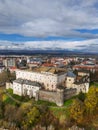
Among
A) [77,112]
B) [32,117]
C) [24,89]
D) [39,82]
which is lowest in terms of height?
[32,117]

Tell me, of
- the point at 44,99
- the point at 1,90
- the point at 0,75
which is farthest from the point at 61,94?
the point at 0,75

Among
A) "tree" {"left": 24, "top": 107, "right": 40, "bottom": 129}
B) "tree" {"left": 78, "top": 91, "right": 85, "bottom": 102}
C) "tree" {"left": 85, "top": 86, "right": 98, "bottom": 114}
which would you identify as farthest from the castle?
"tree" {"left": 24, "top": 107, "right": 40, "bottom": 129}

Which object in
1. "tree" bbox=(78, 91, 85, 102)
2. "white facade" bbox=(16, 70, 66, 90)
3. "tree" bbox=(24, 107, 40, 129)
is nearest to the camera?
"tree" bbox=(24, 107, 40, 129)

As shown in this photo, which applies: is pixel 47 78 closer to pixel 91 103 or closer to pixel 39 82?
pixel 39 82

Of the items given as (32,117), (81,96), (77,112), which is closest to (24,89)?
(32,117)

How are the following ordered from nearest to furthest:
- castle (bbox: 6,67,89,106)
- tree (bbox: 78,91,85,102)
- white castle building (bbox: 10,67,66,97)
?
tree (bbox: 78,91,85,102), castle (bbox: 6,67,89,106), white castle building (bbox: 10,67,66,97)

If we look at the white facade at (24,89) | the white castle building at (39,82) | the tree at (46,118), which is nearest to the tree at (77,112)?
the tree at (46,118)

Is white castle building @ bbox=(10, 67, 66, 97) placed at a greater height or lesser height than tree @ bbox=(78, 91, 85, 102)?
greater

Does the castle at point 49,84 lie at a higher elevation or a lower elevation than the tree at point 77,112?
higher

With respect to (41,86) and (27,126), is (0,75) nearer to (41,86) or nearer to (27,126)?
(41,86)

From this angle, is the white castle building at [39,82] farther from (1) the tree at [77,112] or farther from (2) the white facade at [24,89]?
(1) the tree at [77,112]

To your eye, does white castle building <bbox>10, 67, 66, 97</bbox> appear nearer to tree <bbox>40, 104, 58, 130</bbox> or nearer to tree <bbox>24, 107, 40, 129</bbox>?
tree <bbox>40, 104, 58, 130</bbox>
